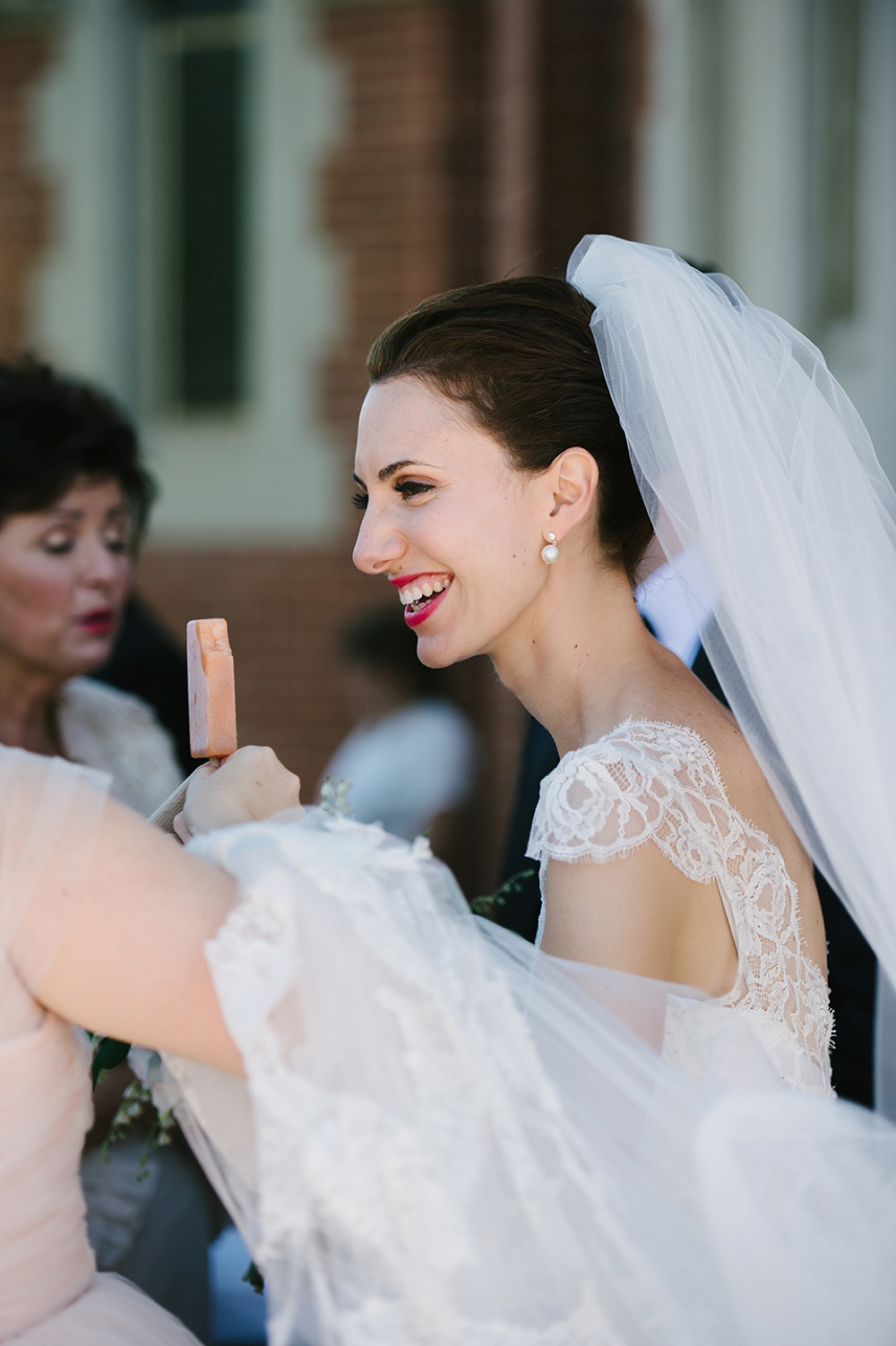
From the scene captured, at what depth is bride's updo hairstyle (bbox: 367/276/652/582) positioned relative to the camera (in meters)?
2.19

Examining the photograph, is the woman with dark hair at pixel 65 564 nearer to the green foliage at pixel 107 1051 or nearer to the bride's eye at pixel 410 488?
the bride's eye at pixel 410 488

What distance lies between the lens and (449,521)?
217cm

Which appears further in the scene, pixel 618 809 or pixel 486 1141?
pixel 618 809

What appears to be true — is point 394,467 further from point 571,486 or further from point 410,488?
point 571,486

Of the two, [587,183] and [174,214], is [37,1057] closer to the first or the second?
[587,183]

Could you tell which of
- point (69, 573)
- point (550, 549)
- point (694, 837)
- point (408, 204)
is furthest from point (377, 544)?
point (408, 204)

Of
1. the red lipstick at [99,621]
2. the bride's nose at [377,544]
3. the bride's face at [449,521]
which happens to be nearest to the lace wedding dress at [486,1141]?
the bride's face at [449,521]

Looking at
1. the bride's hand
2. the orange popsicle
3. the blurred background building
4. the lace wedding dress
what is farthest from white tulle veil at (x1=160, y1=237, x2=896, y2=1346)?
the blurred background building

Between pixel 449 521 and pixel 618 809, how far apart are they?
631mm

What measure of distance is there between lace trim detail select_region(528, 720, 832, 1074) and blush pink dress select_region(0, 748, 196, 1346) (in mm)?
689

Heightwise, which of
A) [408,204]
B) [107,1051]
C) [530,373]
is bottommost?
[107,1051]

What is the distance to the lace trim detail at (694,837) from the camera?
1808 mm

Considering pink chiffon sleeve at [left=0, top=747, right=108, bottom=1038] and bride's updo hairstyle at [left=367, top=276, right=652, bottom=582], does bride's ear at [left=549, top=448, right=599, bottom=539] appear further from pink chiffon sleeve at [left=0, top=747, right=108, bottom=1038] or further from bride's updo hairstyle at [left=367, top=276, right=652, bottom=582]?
pink chiffon sleeve at [left=0, top=747, right=108, bottom=1038]

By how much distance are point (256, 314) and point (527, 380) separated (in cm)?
429
